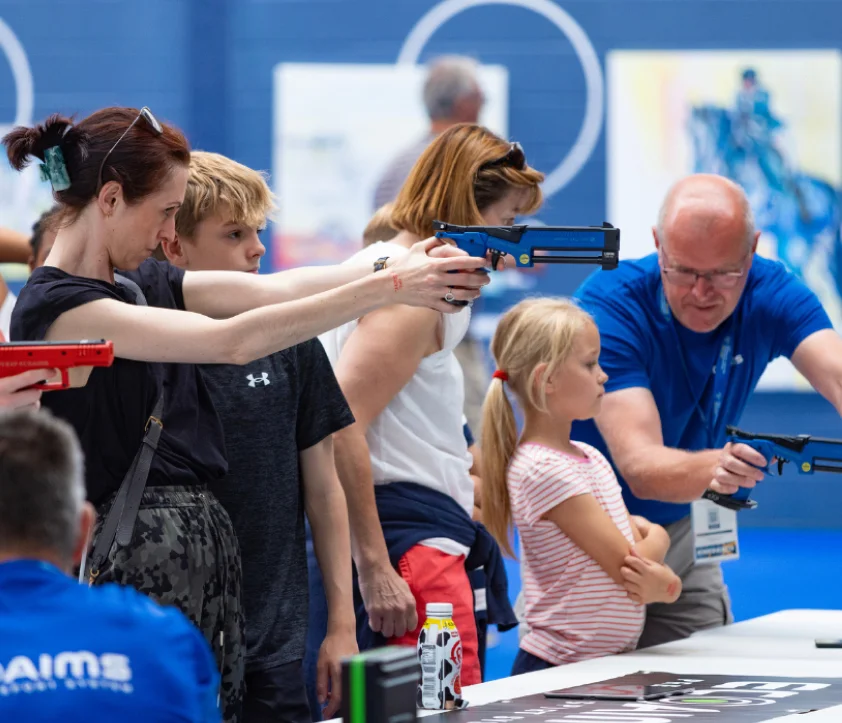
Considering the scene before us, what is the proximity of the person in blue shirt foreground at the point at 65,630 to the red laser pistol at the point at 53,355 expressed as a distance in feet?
1.61

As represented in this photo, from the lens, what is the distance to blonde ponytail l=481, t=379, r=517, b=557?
3.17 metres

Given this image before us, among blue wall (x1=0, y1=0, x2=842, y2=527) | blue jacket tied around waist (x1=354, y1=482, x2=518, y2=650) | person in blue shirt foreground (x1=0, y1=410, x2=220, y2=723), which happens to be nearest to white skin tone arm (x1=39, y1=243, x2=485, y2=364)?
blue jacket tied around waist (x1=354, y1=482, x2=518, y2=650)

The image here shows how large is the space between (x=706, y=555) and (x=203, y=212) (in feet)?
4.78

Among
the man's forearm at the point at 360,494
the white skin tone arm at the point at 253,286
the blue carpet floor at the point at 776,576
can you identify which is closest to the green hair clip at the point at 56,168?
the white skin tone arm at the point at 253,286

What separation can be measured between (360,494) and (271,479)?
0.98ft

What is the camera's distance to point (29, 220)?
8.70 m

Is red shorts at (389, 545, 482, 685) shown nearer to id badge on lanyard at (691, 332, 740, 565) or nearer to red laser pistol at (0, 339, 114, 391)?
id badge on lanyard at (691, 332, 740, 565)

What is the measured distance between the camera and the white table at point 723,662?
8.41ft

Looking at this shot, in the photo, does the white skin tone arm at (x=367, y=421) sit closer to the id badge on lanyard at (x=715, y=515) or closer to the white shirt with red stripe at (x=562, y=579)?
the white shirt with red stripe at (x=562, y=579)

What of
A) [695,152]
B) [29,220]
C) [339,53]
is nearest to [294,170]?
[339,53]

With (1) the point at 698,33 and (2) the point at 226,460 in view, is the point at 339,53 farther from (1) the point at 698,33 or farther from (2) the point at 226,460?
(2) the point at 226,460

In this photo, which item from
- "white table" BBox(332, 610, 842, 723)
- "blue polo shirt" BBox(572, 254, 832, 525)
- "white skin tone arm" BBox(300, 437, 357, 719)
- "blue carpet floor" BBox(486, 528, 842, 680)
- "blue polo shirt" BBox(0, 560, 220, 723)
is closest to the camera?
"blue polo shirt" BBox(0, 560, 220, 723)

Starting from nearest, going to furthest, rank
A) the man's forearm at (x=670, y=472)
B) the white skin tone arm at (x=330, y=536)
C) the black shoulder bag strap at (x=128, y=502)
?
the black shoulder bag strap at (x=128, y=502), the white skin tone arm at (x=330, y=536), the man's forearm at (x=670, y=472)

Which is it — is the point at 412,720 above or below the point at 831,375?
below
